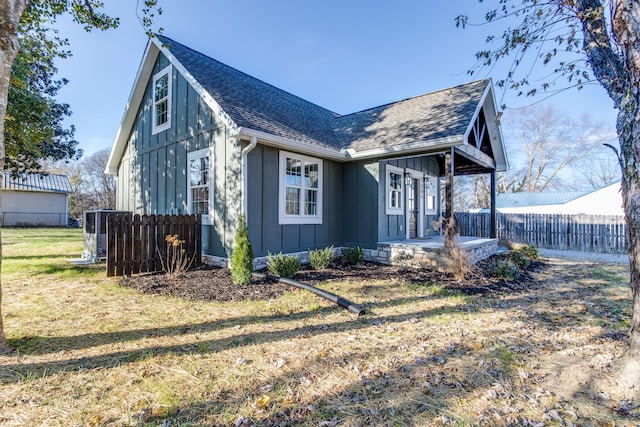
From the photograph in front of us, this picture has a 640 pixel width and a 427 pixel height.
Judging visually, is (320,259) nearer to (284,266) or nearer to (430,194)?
(284,266)

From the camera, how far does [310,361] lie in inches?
118

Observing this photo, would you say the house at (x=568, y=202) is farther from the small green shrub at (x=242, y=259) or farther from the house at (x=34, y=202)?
the house at (x=34, y=202)

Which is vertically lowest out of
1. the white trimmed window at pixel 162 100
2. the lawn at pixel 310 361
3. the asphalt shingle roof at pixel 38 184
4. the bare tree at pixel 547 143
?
the lawn at pixel 310 361

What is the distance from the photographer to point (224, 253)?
7.16m

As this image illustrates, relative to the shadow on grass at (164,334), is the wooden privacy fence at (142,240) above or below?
above

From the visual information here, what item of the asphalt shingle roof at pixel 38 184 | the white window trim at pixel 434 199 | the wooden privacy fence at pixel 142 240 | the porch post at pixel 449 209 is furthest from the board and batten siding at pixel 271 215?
the asphalt shingle roof at pixel 38 184

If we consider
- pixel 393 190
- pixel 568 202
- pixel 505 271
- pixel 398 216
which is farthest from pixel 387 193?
pixel 568 202

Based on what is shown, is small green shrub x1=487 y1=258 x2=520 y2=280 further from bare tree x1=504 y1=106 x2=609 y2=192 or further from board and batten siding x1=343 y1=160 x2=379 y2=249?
bare tree x1=504 y1=106 x2=609 y2=192

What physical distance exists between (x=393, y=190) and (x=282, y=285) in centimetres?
505

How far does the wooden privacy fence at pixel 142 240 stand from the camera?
6191 millimetres

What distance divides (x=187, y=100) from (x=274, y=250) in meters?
4.66

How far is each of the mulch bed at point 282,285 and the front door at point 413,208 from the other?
124 inches

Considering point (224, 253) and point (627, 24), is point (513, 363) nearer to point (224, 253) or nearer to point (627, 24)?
point (627, 24)

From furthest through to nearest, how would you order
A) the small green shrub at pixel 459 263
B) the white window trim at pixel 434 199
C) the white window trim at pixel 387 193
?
the white window trim at pixel 434 199 < the white window trim at pixel 387 193 < the small green shrub at pixel 459 263
